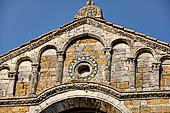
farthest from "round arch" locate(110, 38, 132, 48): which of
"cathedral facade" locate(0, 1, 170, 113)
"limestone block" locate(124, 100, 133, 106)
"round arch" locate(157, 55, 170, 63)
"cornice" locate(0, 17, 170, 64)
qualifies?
"limestone block" locate(124, 100, 133, 106)

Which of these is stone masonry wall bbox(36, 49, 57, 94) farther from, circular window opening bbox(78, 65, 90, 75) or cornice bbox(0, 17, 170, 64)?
circular window opening bbox(78, 65, 90, 75)

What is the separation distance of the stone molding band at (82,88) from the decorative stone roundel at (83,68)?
50cm

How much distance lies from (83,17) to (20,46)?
7.20 ft

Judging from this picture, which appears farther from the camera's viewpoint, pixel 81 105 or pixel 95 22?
pixel 95 22

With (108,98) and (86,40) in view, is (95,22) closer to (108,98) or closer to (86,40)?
(86,40)

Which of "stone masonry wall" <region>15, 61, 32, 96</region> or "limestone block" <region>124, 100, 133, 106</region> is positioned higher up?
"stone masonry wall" <region>15, 61, 32, 96</region>

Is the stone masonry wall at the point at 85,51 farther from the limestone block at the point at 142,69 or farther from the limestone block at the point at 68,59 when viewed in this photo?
the limestone block at the point at 142,69

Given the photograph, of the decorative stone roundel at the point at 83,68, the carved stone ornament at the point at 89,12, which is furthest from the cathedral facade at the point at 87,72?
the carved stone ornament at the point at 89,12

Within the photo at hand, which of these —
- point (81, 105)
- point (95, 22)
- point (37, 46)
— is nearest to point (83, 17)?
point (95, 22)

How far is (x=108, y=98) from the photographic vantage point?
57.6 feet

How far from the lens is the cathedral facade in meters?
17.6

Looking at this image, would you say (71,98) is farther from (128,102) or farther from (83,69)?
(128,102)

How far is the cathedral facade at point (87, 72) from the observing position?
1756 centimetres

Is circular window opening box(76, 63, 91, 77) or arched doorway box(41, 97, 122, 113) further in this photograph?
circular window opening box(76, 63, 91, 77)
